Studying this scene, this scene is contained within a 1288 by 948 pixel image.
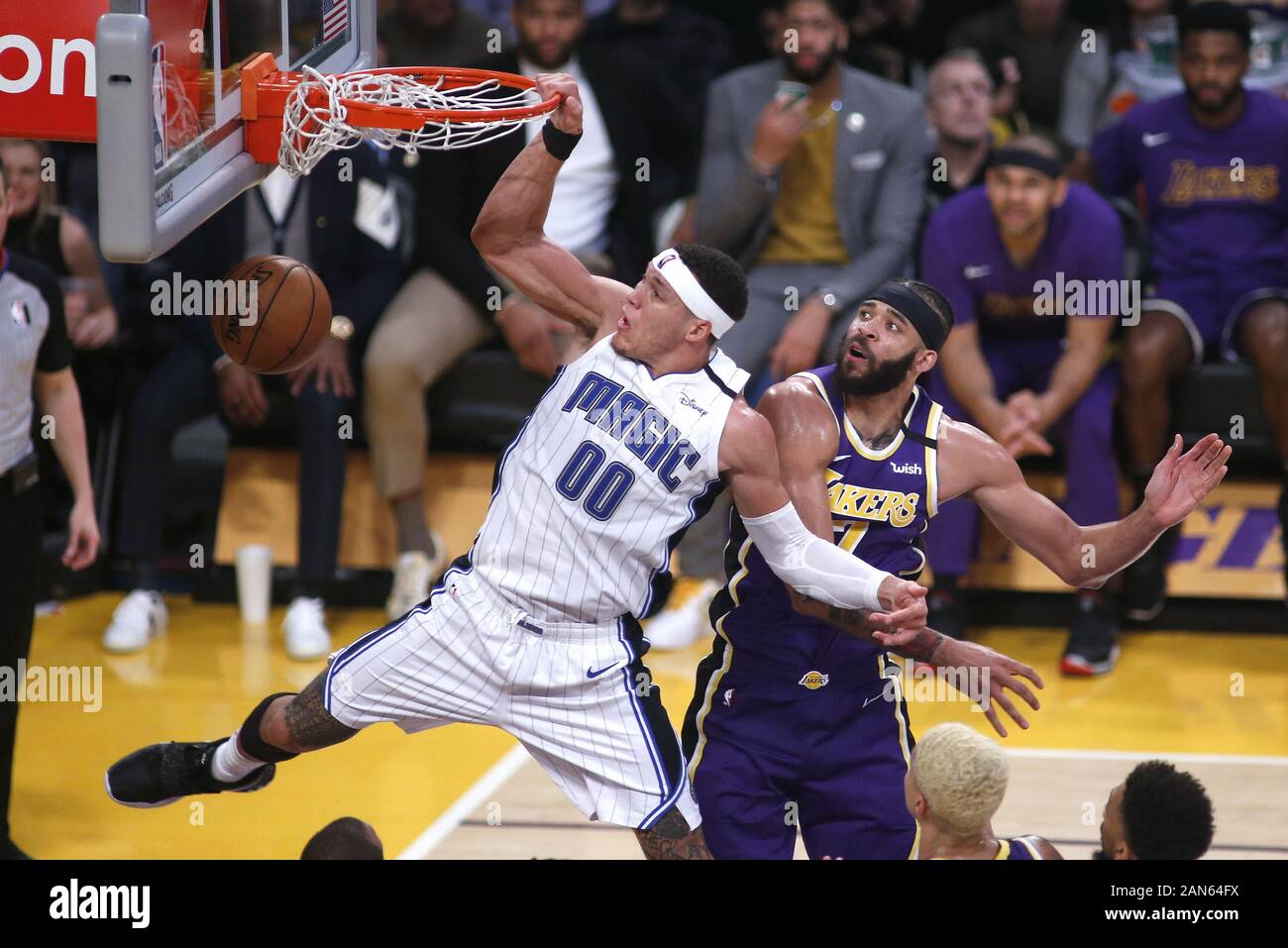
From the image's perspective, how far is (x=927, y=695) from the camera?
7.13m

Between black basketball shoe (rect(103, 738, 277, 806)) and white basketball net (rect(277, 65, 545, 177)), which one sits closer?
white basketball net (rect(277, 65, 545, 177))

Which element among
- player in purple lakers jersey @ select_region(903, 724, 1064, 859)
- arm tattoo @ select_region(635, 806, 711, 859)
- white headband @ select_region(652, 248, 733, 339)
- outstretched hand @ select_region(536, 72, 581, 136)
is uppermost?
outstretched hand @ select_region(536, 72, 581, 136)

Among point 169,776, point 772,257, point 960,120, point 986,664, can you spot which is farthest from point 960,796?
point 960,120

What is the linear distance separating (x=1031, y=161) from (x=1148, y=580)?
189cm

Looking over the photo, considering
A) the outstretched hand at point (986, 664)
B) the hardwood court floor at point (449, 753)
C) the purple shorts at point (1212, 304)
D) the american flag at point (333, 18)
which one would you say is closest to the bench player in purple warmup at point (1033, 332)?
the purple shorts at point (1212, 304)

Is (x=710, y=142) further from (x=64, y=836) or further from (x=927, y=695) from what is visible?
(x=64, y=836)

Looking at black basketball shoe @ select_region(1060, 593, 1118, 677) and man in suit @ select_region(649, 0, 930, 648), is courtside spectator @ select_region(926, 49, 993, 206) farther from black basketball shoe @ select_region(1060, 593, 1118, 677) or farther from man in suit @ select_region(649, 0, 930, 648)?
black basketball shoe @ select_region(1060, 593, 1118, 677)

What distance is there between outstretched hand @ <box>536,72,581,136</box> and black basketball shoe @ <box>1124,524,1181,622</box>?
404 centimetres

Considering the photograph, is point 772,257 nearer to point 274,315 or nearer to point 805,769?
point 274,315

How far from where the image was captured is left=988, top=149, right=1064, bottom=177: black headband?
7477 mm

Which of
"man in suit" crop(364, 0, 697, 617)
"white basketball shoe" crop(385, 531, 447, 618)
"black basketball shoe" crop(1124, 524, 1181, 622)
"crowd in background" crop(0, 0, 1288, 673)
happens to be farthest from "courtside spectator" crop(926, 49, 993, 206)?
"white basketball shoe" crop(385, 531, 447, 618)

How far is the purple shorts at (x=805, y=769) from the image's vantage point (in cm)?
468

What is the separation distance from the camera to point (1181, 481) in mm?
4676

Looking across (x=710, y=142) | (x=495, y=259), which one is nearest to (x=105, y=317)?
(x=710, y=142)
